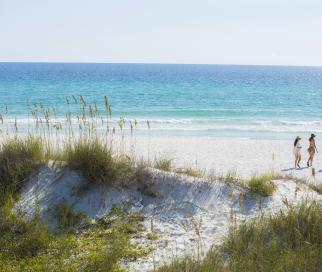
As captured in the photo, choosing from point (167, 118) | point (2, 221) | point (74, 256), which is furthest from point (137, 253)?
point (167, 118)

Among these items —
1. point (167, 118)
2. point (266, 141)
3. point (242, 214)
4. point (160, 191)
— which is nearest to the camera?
point (242, 214)

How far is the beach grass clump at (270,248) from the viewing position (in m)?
4.29

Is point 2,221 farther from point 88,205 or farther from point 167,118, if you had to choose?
point 167,118

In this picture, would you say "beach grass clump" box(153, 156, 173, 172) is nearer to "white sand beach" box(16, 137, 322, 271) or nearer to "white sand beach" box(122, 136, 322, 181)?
"white sand beach" box(16, 137, 322, 271)

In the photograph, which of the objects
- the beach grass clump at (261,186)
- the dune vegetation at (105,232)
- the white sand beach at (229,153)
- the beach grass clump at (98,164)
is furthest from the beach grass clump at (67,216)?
the white sand beach at (229,153)

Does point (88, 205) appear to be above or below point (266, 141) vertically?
above

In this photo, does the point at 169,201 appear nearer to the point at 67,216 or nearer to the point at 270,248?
the point at 67,216

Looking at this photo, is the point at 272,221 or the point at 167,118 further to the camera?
the point at 167,118

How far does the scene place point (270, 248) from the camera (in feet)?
15.6

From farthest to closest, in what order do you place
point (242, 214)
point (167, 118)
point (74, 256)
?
point (167, 118), point (242, 214), point (74, 256)

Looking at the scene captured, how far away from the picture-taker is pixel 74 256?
5.11 metres

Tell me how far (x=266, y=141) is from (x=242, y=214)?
16.0 metres

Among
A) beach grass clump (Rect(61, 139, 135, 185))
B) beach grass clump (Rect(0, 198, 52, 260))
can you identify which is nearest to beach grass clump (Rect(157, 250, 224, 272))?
beach grass clump (Rect(0, 198, 52, 260))

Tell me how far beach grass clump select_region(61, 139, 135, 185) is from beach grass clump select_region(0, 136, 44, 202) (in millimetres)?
708
